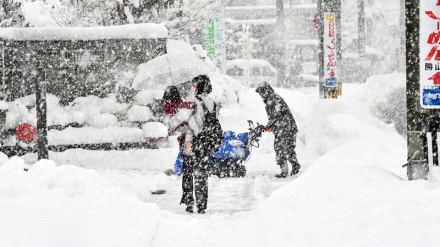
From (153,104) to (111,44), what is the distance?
1462mm

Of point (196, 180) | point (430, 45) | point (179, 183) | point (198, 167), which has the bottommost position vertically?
point (179, 183)

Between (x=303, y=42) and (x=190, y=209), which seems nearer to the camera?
(x=190, y=209)

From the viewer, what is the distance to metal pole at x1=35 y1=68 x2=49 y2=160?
9781 mm

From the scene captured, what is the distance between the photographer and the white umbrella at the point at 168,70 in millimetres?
10902

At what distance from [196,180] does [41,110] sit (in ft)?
10.5

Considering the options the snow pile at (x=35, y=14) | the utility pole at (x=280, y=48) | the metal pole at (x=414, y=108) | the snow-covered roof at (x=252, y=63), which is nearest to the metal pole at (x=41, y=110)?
the metal pole at (x=414, y=108)

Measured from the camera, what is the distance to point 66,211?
5.80 metres

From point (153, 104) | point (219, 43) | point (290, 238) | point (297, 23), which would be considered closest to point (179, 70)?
point (153, 104)

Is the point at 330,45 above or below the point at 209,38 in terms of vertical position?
below

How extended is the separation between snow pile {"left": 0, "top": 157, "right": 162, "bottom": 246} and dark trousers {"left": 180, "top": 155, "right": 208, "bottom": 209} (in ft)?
2.91

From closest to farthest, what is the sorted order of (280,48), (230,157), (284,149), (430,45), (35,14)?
(430,45)
(230,157)
(284,149)
(35,14)
(280,48)

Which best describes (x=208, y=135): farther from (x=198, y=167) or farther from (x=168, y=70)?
(x=168, y=70)

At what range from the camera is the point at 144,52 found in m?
12.0

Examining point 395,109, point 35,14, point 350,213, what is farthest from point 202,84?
point 395,109
